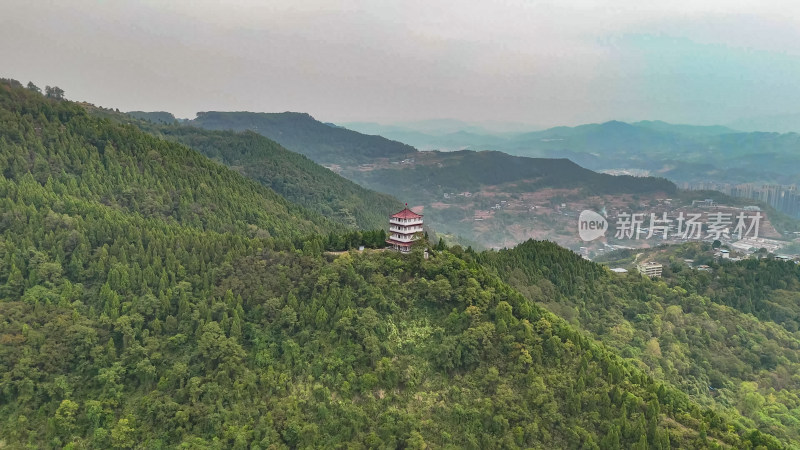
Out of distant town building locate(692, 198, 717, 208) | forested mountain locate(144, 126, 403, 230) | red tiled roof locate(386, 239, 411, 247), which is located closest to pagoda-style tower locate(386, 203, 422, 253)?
red tiled roof locate(386, 239, 411, 247)

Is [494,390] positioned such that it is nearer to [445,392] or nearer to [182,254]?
[445,392]

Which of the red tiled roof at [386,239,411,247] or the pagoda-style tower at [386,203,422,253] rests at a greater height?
the pagoda-style tower at [386,203,422,253]

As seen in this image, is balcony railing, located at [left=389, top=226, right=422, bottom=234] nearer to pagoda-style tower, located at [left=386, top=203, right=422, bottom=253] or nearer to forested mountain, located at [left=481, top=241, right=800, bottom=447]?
pagoda-style tower, located at [left=386, top=203, right=422, bottom=253]

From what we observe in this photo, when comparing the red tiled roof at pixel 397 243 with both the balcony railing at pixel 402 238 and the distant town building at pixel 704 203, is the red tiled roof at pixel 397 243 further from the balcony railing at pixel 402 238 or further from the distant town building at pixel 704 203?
the distant town building at pixel 704 203

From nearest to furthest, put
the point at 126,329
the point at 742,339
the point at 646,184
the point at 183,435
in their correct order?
the point at 183,435 → the point at 126,329 → the point at 742,339 → the point at 646,184

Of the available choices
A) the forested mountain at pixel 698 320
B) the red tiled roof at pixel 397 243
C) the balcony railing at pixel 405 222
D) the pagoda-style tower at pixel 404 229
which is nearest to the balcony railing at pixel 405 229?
the pagoda-style tower at pixel 404 229

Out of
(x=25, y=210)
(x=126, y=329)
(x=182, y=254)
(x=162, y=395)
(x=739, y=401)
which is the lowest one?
(x=739, y=401)

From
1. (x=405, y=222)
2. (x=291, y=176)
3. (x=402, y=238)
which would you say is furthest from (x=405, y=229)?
(x=291, y=176)

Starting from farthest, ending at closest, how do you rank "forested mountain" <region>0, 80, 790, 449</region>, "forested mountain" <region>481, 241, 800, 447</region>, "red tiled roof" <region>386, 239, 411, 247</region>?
"forested mountain" <region>481, 241, 800, 447</region>
"red tiled roof" <region>386, 239, 411, 247</region>
"forested mountain" <region>0, 80, 790, 449</region>

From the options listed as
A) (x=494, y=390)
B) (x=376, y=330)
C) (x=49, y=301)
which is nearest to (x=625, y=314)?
(x=494, y=390)
